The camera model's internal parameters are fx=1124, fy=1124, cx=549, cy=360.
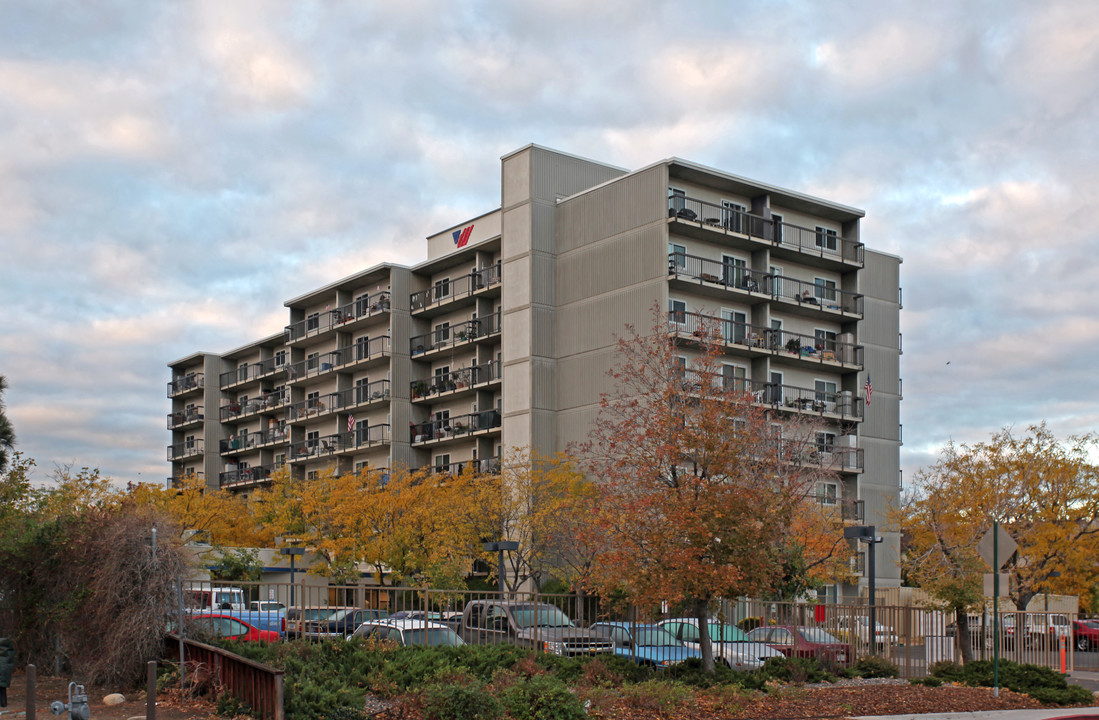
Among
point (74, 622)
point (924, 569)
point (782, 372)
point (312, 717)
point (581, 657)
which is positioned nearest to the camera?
point (312, 717)

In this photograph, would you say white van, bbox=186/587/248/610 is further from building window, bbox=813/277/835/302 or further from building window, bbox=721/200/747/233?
building window, bbox=813/277/835/302

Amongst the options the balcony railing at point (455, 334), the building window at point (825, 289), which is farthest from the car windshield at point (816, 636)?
the balcony railing at point (455, 334)

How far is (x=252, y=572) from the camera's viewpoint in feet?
200

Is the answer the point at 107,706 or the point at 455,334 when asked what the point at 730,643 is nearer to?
the point at 107,706

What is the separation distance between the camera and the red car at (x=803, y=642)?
27828 mm

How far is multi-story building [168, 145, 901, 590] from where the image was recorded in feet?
188

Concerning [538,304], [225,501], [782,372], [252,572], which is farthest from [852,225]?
[225,501]

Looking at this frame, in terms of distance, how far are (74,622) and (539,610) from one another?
378 inches

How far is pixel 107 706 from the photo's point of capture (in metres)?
19.7

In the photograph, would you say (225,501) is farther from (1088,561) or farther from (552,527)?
(1088,561)

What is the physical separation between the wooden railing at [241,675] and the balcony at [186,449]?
79.6 m

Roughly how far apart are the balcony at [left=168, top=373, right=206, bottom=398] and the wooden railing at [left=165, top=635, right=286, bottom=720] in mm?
81373

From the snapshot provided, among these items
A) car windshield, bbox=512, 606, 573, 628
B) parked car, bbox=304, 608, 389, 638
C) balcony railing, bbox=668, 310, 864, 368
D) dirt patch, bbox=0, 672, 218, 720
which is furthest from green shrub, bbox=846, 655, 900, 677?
balcony railing, bbox=668, 310, 864, 368

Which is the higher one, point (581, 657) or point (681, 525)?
point (681, 525)
